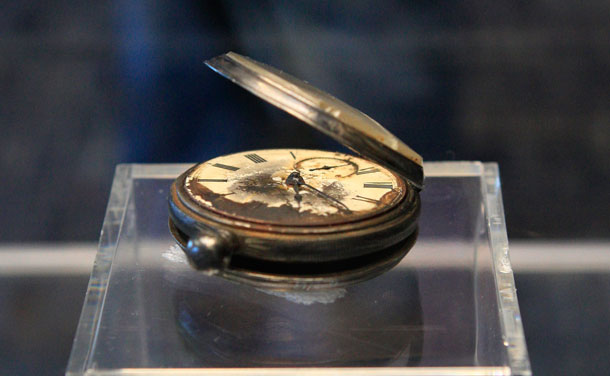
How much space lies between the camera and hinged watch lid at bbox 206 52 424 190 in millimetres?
1398

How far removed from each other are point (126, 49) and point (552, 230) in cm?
126

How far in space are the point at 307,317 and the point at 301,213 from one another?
9.0 inches

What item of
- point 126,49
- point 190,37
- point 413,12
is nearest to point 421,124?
point 413,12

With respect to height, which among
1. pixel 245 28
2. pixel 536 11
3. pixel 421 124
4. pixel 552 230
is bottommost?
pixel 552 230

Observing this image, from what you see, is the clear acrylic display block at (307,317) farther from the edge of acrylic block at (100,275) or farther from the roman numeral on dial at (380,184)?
the roman numeral on dial at (380,184)

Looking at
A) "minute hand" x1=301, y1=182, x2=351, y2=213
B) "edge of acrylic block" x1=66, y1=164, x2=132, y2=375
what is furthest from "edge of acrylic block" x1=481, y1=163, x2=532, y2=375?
"edge of acrylic block" x1=66, y1=164, x2=132, y2=375

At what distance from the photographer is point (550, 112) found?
2.23 meters

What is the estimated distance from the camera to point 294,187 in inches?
61.1

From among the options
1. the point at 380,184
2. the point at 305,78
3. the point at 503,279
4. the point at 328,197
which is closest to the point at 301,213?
the point at 328,197

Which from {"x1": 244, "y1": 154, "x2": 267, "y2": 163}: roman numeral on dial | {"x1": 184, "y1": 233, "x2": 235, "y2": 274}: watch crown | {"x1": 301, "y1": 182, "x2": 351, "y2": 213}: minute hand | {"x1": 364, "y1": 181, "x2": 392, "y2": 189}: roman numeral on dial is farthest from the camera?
{"x1": 244, "y1": 154, "x2": 267, "y2": 163}: roman numeral on dial

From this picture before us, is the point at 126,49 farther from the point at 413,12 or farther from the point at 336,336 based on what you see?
the point at 336,336

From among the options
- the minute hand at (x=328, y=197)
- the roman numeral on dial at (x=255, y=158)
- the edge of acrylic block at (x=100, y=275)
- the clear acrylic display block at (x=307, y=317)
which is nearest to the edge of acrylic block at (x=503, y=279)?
the clear acrylic display block at (x=307, y=317)

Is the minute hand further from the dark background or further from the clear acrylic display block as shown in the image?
the dark background

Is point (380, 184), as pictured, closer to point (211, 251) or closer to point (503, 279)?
point (503, 279)
